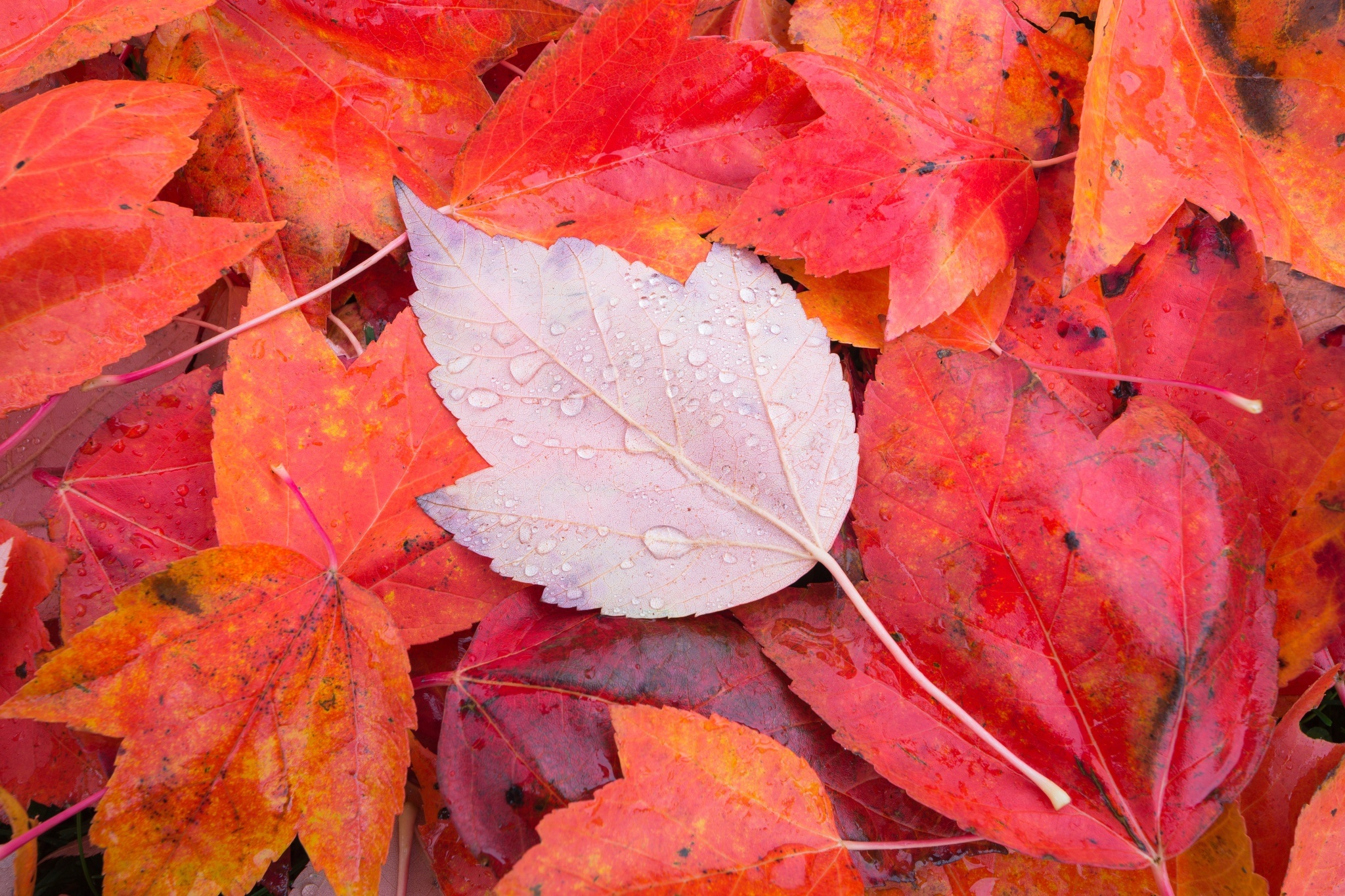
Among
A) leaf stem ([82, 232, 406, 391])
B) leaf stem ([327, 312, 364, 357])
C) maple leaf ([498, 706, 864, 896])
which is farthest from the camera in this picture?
leaf stem ([327, 312, 364, 357])

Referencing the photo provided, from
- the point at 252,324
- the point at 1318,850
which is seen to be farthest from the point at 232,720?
the point at 1318,850

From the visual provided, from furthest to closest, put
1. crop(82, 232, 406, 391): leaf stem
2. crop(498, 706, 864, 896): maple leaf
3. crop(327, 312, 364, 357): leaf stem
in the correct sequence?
crop(327, 312, 364, 357): leaf stem → crop(82, 232, 406, 391): leaf stem → crop(498, 706, 864, 896): maple leaf

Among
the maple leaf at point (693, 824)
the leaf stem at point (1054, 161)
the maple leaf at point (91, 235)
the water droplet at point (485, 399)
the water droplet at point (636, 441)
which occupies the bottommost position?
the maple leaf at point (693, 824)

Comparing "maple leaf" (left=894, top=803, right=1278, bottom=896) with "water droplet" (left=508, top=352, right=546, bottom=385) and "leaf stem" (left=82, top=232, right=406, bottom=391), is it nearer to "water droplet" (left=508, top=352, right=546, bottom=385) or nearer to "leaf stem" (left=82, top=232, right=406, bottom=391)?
"water droplet" (left=508, top=352, right=546, bottom=385)

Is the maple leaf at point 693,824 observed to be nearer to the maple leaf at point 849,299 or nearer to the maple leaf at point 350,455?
the maple leaf at point 350,455

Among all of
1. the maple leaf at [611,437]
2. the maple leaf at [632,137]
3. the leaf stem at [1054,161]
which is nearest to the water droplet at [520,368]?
the maple leaf at [611,437]

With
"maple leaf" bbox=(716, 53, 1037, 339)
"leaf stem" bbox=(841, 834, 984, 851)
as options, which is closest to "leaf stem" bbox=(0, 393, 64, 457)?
"maple leaf" bbox=(716, 53, 1037, 339)

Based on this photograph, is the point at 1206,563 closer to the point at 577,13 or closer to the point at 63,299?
the point at 577,13
